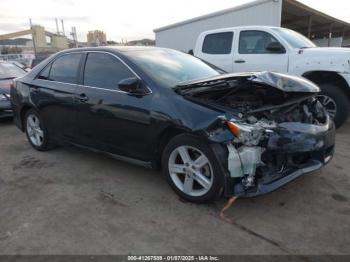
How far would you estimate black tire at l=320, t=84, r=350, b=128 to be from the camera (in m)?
5.90

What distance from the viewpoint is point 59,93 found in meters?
4.61

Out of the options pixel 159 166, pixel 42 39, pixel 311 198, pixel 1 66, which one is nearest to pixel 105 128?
pixel 159 166

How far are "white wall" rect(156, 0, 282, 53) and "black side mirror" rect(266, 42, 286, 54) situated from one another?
14.9 feet

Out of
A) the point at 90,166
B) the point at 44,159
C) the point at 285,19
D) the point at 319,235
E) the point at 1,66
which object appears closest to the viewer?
the point at 319,235

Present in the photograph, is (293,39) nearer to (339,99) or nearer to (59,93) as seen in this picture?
(339,99)

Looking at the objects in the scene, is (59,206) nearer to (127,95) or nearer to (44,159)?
(127,95)

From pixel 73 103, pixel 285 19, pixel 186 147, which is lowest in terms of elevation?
pixel 186 147

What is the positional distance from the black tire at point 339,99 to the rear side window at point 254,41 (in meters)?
1.44

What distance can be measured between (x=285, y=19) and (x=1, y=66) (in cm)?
1612

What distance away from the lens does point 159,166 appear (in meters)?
3.76

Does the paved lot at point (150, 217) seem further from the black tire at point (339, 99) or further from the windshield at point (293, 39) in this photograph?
the windshield at point (293, 39)

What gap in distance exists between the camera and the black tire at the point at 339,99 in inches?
232

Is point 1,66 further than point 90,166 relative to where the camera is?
Yes

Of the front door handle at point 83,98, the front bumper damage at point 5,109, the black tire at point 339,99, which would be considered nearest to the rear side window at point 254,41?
the black tire at point 339,99
